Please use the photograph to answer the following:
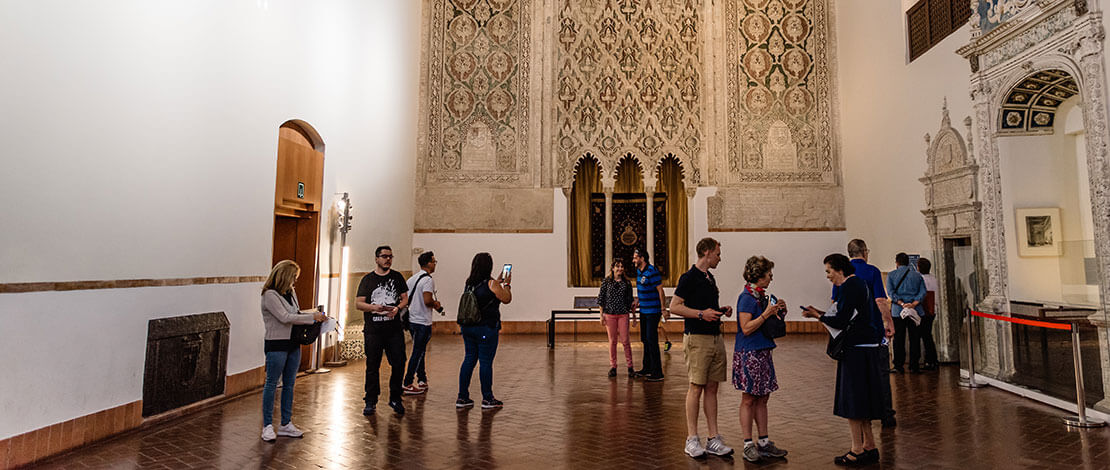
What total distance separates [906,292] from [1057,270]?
1785mm

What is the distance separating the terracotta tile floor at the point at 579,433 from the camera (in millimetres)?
3795

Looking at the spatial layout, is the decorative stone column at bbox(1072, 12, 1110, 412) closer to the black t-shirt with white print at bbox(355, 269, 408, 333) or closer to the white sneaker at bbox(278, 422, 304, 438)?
the black t-shirt with white print at bbox(355, 269, 408, 333)

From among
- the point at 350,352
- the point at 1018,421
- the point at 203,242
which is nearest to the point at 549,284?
the point at 350,352

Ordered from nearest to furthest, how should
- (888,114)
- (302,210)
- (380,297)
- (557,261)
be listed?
(380,297), (302,210), (888,114), (557,261)

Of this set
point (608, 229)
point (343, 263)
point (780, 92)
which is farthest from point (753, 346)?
point (780, 92)

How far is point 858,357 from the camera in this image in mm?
3619

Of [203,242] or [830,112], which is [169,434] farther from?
[830,112]

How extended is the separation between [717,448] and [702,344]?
72 cm

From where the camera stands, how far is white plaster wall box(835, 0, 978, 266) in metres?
8.36

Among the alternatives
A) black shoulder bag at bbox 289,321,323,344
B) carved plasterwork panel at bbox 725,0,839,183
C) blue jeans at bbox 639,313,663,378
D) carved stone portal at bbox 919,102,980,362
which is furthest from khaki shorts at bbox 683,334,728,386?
carved plasterwork panel at bbox 725,0,839,183

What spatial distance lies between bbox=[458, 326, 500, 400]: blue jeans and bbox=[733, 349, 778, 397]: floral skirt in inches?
90.7

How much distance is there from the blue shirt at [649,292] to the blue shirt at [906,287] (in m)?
2.94

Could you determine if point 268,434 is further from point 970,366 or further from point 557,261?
point 557,261

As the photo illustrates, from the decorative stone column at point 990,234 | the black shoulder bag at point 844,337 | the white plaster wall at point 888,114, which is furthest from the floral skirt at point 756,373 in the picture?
the white plaster wall at point 888,114
